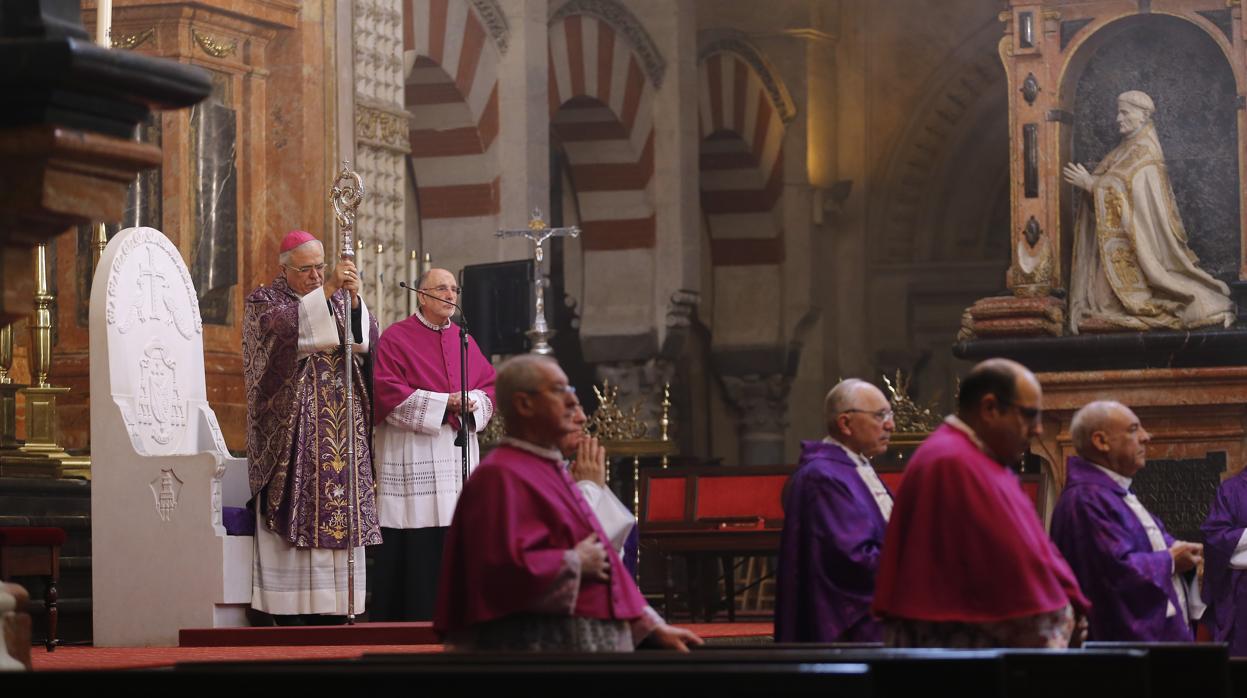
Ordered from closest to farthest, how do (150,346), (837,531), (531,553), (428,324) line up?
(531,553) < (837,531) < (150,346) < (428,324)

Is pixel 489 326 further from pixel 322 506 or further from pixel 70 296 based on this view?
pixel 322 506

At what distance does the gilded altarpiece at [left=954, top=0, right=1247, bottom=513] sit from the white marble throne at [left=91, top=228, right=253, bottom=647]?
4974 mm

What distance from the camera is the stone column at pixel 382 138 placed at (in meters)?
12.8

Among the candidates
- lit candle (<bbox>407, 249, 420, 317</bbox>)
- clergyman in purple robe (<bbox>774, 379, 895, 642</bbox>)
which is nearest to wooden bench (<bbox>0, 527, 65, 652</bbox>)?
clergyman in purple robe (<bbox>774, 379, 895, 642</bbox>)

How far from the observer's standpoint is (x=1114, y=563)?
720cm

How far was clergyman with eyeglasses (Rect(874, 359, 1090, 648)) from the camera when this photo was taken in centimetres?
557

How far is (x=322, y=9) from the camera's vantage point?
12.5m

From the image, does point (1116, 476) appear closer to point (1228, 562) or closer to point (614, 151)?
point (1228, 562)

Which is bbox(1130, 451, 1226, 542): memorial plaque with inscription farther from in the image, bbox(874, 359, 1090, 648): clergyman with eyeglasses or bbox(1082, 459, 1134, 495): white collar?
→ bbox(874, 359, 1090, 648): clergyman with eyeglasses

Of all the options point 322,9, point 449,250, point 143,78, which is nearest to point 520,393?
point 143,78

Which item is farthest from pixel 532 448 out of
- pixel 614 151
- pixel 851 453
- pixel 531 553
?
pixel 614 151

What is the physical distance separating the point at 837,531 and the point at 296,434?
341cm

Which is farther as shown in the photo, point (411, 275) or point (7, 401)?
point (411, 275)

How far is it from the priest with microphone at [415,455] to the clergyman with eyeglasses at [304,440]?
0.20 m
